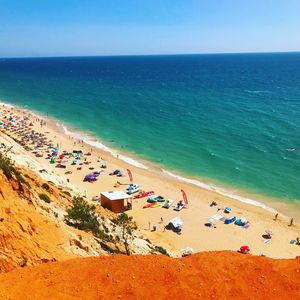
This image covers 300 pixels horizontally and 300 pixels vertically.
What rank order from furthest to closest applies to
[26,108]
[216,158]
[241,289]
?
[26,108]
[216,158]
[241,289]

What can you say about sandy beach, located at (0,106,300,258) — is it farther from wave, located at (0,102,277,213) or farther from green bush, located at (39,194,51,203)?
green bush, located at (39,194,51,203)

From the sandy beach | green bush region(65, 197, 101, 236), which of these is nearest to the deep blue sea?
the sandy beach

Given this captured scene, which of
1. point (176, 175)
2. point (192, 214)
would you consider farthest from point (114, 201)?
point (176, 175)

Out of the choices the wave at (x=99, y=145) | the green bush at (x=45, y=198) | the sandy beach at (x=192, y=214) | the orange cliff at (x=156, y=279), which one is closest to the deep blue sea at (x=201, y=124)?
the wave at (x=99, y=145)

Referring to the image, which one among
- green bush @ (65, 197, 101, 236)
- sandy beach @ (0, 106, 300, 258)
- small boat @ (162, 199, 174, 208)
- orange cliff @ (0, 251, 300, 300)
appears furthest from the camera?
small boat @ (162, 199, 174, 208)

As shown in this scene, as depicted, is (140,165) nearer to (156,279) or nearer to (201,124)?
(201,124)

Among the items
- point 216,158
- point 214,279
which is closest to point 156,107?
point 216,158

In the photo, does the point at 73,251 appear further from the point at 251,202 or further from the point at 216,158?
the point at 216,158
